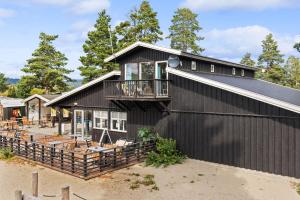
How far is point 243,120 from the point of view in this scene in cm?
1425

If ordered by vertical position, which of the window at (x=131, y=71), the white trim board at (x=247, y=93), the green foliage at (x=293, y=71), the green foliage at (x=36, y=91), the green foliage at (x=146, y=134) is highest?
the green foliage at (x=293, y=71)

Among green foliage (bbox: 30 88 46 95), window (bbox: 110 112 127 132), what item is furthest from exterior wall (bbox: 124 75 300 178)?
green foliage (bbox: 30 88 46 95)

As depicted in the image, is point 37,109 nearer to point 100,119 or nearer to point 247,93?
point 100,119

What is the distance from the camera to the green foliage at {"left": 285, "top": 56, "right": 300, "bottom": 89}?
4997 centimetres

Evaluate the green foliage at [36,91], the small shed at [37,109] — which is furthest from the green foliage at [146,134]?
the green foliage at [36,91]

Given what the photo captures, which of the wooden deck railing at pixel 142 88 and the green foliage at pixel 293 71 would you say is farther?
the green foliage at pixel 293 71

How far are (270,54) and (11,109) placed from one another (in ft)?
145

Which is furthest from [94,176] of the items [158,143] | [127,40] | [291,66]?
[291,66]

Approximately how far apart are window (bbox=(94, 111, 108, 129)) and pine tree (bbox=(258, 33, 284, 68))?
43.0m

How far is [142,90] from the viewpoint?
1703 centimetres

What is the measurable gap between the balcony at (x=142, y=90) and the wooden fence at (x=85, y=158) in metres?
2.61

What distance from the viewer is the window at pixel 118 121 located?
2005cm

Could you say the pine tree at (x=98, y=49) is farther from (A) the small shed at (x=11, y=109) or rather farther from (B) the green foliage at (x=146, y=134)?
(B) the green foliage at (x=146, y=134)

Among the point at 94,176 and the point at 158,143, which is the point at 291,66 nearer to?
the point at 158,143
